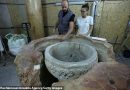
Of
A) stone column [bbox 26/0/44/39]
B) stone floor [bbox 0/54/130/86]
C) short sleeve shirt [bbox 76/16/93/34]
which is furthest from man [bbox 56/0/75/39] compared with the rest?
stone floor [bbox 0/54/130/86]

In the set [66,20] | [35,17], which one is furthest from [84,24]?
[35,17]

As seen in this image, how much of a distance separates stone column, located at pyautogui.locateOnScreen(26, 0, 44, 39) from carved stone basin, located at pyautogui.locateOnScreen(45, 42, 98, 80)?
1.81 m

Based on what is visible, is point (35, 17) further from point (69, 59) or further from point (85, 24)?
point (69, 59)

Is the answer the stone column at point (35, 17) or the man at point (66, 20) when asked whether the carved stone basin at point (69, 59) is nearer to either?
the man at point (66, 20)

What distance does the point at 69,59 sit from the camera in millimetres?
2672

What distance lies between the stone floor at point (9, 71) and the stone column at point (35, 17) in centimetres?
101

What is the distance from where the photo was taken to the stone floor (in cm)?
339

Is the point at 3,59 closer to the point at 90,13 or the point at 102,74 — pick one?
the point at 90,13

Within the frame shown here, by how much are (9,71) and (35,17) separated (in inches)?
62.9

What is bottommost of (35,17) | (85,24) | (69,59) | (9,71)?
(9,71)

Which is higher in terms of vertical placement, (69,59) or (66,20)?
(66,20)

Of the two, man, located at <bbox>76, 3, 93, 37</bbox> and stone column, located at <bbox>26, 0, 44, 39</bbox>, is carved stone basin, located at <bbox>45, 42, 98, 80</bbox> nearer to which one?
man, located at <bbox>76, 3, 93, 37</bbox>

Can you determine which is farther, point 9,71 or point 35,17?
point 35,17

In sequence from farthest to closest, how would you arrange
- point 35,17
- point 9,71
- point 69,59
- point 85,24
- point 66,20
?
point 35,17
point 9,71
point 85,24
point 66,20
point 69,59
